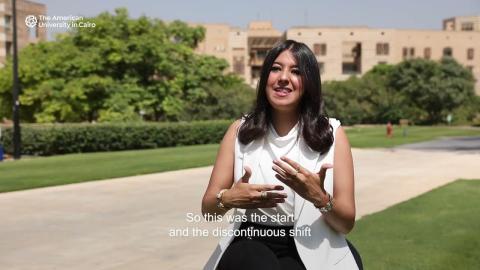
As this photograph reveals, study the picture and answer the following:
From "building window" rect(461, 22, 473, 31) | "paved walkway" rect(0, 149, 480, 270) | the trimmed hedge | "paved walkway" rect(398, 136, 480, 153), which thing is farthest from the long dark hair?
"building window" rect(461, 22, 473, 31)

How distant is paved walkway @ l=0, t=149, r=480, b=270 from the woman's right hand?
3.75 metres

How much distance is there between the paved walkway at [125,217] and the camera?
6965mm

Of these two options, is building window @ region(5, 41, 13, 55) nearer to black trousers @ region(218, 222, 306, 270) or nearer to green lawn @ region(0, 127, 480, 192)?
green lawn @ region(0, 127, 480, 192)

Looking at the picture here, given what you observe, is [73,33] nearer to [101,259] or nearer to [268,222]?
[101,259]

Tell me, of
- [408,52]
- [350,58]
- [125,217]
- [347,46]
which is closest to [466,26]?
[408,52]

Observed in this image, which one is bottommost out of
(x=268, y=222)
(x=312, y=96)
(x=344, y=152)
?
(x=268, y=222)

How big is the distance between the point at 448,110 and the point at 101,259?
6371 centimetres

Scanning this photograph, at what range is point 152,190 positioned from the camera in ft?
43.2

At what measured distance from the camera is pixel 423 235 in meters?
8.05

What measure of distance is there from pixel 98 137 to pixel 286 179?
25052 millimetres

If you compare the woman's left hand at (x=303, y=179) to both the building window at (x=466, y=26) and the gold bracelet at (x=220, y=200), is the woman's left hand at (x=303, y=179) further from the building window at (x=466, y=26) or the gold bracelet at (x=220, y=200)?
the building window at (x=466, y=26)

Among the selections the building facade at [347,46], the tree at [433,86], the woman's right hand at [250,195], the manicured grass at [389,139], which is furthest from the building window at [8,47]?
the woman's right hand at [250,195]

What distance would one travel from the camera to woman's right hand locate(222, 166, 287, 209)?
2.82 meters

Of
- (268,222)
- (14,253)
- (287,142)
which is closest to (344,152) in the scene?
(287,142)
